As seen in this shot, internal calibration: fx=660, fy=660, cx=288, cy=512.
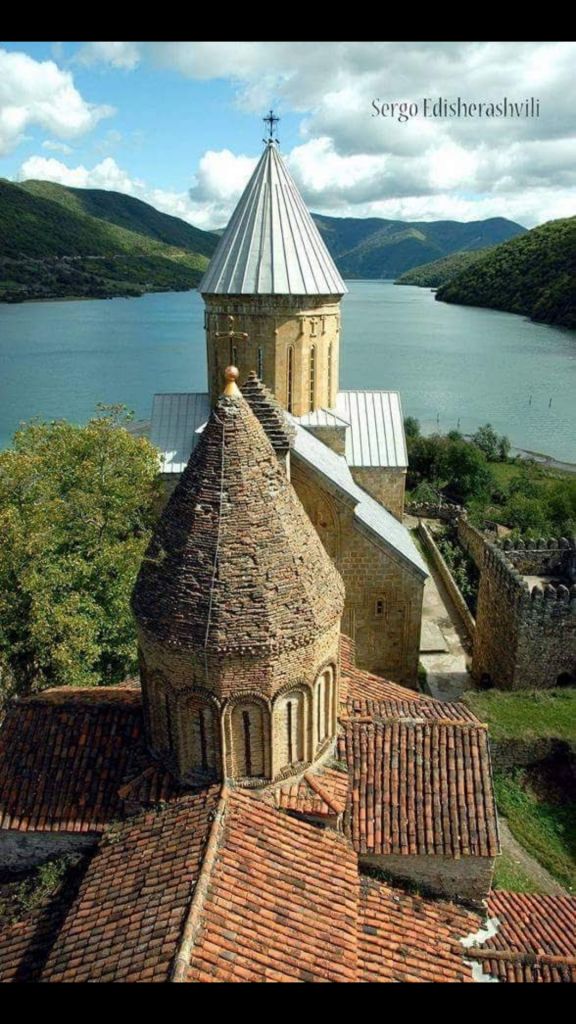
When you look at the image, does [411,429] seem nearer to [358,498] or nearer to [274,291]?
[274,291]

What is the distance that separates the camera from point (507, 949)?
689 cm

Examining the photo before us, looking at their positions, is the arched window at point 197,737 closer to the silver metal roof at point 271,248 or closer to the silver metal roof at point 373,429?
the silver metal roof at point 373,429

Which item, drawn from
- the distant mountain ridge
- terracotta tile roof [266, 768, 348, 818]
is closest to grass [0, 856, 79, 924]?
terracotta tile roof [266, 768, 348, 818]

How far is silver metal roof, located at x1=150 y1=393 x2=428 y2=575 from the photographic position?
14051 mm

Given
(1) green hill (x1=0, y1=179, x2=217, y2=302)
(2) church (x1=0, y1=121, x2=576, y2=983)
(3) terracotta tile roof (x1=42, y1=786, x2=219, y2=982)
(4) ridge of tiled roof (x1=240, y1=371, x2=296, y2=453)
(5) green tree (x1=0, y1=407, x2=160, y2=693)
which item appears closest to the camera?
(3) terracotta tile roof (x1=42, y1=786, x2=219, y2=982)

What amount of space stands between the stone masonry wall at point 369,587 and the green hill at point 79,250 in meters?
87.6

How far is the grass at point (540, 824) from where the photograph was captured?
34.8ft

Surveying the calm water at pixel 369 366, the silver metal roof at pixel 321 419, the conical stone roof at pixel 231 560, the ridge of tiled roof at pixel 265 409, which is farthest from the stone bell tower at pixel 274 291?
the calm water at pixel 369 366

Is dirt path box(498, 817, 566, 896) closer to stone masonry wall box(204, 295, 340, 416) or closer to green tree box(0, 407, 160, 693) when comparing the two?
green tree box(0, 407, 160, 693)

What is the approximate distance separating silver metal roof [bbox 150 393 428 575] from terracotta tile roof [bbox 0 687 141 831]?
23.0ft

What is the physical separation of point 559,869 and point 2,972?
826 cm
